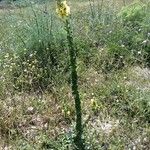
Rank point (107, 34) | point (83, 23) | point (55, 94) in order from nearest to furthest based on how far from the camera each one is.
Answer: point (55, 94) → point (107, 34) → point (83, 23)

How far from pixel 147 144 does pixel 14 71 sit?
236 centimetres

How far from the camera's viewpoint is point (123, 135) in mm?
4824

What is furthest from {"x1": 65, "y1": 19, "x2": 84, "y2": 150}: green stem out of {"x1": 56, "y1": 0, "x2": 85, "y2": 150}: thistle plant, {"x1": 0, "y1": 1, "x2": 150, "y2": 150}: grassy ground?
{"x1": 0, "y1": 1, "x2": 150, "y2": 150}: grassy ground

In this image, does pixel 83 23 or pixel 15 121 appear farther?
pixel 83 23

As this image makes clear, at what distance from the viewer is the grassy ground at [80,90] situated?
15.8 ft

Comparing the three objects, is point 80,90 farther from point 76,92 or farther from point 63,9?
point 63,9

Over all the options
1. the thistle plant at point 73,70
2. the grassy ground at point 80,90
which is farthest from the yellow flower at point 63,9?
the grassy ground at point 80,90

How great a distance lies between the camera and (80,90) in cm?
571

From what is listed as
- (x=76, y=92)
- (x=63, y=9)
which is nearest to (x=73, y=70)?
(x=76, y=92)

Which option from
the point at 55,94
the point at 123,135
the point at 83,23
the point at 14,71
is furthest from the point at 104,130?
the point at 83,23

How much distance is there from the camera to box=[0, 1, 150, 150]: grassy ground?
4809mm

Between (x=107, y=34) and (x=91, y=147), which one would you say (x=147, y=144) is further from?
(x=107, y=34)

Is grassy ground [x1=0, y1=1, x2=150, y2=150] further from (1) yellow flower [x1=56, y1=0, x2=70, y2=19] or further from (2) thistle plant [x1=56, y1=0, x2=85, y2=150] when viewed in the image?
(1) yellow flower [x1=56, y1=0, x2=70, y2=19]

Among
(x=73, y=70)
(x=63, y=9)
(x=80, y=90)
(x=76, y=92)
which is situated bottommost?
(x=80, y=90)
